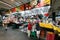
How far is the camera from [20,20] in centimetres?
1474

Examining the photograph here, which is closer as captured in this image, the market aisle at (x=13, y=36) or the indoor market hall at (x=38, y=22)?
the indoor market hall at (x=38, y=22)

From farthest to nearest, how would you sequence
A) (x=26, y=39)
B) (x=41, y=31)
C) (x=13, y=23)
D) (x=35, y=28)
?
(x=13, y=23) < (x=35, y=28) < (x=26, y=39) < (x=41, y=31)

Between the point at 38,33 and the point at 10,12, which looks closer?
the point at 38,33

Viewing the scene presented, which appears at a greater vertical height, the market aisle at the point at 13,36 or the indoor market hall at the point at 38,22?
the indoor market hall at the point at 38,22

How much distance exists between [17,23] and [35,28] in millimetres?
A: 6461

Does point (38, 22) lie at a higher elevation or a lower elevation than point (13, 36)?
higher

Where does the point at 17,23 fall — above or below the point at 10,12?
below

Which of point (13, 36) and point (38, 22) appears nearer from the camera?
point (38, 22)

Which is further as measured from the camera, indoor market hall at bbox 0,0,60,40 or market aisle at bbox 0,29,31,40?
market aisle at bbox 0,29,31,40

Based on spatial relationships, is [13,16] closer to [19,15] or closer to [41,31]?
[19,15]

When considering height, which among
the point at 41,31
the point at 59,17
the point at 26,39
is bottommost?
the point at 26,39

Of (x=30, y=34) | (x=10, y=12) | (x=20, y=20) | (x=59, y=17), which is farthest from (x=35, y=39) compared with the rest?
(x=10, y=12)

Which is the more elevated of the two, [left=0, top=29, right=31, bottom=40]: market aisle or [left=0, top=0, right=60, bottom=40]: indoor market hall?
[left=0, top=0, right=60, bottom=40]: indoor market hall

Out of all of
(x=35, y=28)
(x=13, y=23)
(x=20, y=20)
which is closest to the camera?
(x=35, y=28)
